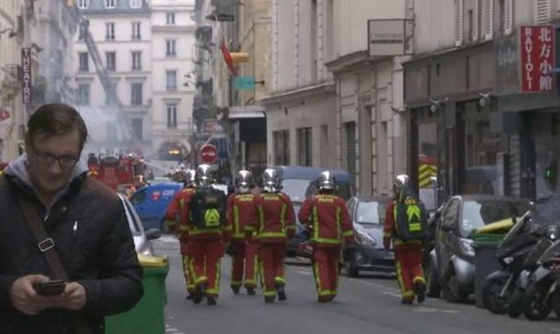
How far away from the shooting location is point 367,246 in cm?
2931

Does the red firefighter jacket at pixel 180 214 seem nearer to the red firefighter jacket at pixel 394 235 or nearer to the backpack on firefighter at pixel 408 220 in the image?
the red firefighter jacket at pixel 394 235

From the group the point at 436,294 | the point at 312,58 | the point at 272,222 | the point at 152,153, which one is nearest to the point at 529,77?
the point at 436,294

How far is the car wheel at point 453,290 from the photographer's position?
917 inches

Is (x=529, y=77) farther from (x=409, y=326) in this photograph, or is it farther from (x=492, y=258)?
(x=409, y=326)

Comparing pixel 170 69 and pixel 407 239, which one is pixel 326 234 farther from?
pixel 170 69

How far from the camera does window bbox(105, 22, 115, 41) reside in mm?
181000

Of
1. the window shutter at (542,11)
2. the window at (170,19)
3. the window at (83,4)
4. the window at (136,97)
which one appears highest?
the window at (83,4)

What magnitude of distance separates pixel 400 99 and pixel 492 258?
72.2 feet

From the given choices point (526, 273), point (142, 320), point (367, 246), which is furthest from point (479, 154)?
point (142, 320)

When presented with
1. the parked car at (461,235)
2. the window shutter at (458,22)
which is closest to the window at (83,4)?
the window shutter at (458,22)

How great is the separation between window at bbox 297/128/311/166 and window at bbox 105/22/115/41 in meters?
123

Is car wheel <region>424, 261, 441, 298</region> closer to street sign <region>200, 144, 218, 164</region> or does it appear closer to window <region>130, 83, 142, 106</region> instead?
street sign <region>200, 144, 218, 164</region>

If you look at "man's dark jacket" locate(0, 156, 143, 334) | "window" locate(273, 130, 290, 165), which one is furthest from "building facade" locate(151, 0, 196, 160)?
"man's dark jacket" locate(0, 156, 143, 334)

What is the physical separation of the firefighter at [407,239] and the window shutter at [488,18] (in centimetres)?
1421
